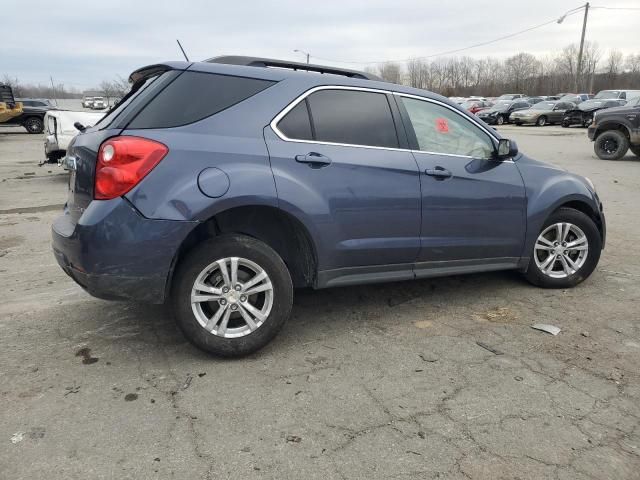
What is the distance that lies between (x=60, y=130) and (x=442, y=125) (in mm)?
9252

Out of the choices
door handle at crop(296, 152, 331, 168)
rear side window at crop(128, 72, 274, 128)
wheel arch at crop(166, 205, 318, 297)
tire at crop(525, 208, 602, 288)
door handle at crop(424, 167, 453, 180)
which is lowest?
tire at crop(525, 208, 602, 288)

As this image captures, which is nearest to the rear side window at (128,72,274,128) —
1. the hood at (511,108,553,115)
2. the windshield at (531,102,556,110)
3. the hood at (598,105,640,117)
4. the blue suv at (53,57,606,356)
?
the blue suv at (53,57,606,356)

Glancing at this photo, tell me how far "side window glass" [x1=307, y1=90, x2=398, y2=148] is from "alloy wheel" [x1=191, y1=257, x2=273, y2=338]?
100 cm

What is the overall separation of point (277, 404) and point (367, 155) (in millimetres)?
1750

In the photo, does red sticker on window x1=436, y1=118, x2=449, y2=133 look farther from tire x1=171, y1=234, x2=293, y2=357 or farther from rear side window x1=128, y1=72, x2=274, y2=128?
tire x1=171, y1=234, x2=293, y2=357

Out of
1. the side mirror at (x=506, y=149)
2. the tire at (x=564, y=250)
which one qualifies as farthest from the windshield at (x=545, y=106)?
the side mirror at (x=506, y=149)

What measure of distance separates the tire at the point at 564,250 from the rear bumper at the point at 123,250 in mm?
3109

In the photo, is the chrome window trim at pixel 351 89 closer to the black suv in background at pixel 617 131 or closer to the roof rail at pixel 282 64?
the roof rail at pixel 282 64

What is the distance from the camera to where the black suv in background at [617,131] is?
14086 mm

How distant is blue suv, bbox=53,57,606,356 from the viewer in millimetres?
3033

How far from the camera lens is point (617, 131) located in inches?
579

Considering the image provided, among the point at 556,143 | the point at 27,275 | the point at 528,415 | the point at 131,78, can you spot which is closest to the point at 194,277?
the point at 131,78

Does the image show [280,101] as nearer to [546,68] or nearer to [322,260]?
[322,260]

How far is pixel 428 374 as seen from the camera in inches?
125
